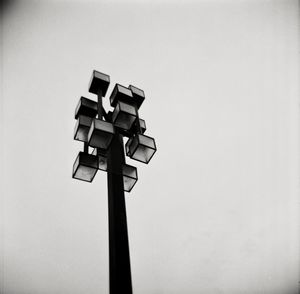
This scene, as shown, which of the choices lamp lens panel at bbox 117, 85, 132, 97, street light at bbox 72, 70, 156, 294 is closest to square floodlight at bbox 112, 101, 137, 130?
street light at bbox 72, 70, 156, 294


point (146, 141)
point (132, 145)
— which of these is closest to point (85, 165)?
point (132, 145)

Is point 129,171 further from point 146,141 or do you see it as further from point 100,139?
point 100,139

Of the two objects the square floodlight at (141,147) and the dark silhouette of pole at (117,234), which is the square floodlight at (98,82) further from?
the dark silhouette of pole at (117,234)

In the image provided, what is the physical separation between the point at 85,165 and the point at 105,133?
0.65 m

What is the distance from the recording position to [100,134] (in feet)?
14.9

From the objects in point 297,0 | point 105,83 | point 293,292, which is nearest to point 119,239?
point 105,83

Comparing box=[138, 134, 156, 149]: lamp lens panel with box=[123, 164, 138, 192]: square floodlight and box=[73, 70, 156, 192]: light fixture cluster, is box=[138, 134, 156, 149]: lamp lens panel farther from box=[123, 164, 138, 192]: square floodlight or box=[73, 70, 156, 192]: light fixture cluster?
box=[123, 164, 138, 192]: square floodlight

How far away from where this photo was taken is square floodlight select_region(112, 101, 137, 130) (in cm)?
497

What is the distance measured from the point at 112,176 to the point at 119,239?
3.18 feet

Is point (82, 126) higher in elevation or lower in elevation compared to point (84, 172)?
higher

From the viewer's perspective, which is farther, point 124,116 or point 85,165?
point 124,116

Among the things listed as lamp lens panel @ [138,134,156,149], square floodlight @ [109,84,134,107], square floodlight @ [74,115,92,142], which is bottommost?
lamp lens panel @ [138,134,156,149]

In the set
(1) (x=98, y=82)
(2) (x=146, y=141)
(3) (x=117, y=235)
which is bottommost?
(3) (x=117, y=235)

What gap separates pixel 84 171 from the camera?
15.8 ft
